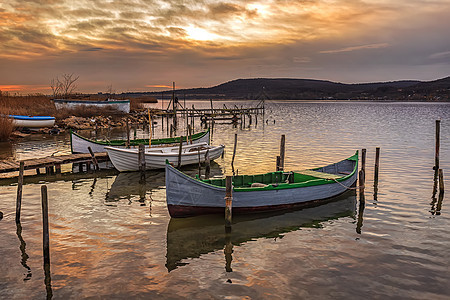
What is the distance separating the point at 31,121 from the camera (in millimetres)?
42656

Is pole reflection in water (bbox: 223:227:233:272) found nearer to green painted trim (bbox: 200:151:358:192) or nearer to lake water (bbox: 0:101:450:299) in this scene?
lake water (bbox: 0:101:450:299)

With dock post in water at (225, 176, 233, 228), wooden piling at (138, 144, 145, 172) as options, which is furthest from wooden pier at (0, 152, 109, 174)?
dock post in water at (225, 176, 233, 228)

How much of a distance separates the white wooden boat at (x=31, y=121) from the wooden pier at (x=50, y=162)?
23.1 metres

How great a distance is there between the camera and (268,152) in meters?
32.4

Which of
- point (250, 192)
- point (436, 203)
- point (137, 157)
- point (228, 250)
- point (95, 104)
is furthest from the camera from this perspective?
point (95, 104)

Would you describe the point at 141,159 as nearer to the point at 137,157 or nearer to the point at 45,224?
the point at 137,157

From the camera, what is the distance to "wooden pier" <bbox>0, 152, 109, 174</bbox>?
19166 millimetres

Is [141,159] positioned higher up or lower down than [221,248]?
higher up

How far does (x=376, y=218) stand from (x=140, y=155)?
41.7 ft

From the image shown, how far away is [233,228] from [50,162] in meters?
12.5

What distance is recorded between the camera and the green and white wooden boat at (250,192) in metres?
13.5

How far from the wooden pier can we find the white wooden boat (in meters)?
23.1

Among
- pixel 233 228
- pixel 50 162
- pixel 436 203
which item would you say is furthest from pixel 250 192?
pixel 50 162

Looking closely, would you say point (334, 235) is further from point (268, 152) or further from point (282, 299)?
point (268, 152)
